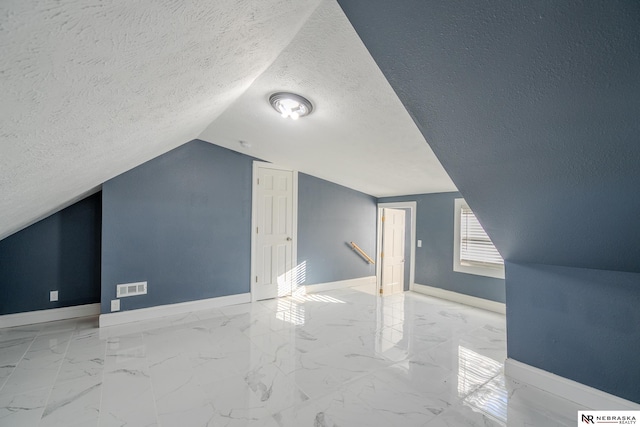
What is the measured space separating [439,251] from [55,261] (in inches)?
213

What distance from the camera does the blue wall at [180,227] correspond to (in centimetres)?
322

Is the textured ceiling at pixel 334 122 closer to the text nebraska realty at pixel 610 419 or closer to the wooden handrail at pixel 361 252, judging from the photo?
the wooden handrail at pixel 361 252

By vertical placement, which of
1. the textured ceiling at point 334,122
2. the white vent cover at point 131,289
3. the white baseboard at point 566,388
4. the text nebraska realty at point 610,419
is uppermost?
the textured ceiling at point 334,122

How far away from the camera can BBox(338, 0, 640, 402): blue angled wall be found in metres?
0.88

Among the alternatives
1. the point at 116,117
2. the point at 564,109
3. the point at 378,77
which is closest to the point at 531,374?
the point at 564,109

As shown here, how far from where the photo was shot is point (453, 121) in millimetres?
1357

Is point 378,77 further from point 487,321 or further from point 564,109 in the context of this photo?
point 487,321

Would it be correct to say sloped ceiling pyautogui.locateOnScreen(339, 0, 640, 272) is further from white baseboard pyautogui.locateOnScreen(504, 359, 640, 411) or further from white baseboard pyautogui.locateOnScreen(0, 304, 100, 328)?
white baseboard pyautogui.locateOnScreen(0, 304, 100, 328)

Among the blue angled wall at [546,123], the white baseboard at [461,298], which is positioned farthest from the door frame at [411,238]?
the blue angled wall at [546,123]

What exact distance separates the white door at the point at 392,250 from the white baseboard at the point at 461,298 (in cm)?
65

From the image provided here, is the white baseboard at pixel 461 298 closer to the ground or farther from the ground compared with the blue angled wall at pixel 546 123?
closer to the ground

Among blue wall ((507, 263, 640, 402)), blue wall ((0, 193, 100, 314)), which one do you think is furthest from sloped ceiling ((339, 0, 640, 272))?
blue wall ((0, 193, 100, 314))

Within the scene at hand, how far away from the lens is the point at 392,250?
5539 millimetres

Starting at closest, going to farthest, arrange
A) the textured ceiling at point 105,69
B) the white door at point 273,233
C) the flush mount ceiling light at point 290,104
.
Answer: the textured ceiling at point 105,69 < the flush mount ceiling light at point 290,104 < the white door at point 273,233
